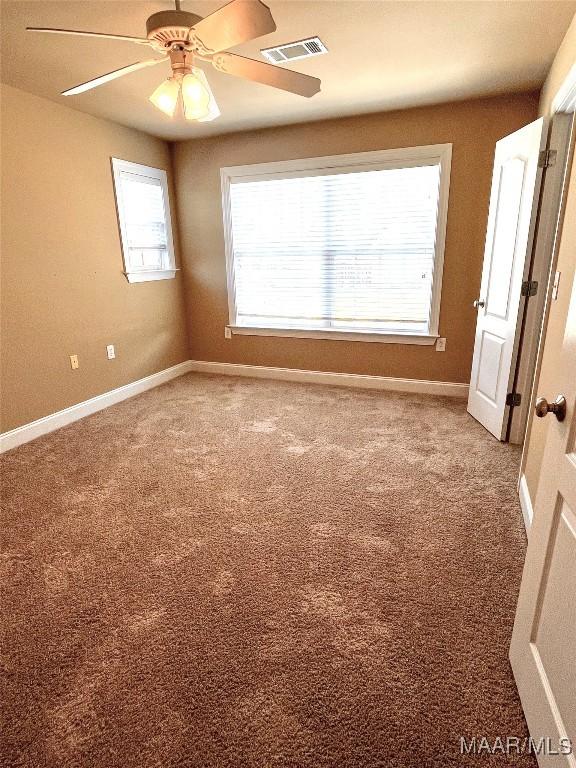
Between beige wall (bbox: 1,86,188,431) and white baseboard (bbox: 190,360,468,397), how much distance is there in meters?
1.01

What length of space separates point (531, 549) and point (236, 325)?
153 inches

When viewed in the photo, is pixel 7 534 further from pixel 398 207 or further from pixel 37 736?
pixel 398 207

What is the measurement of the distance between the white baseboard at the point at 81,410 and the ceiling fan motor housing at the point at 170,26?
277cm

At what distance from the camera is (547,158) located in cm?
253

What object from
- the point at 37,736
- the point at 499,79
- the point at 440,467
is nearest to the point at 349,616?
the point at 37,736

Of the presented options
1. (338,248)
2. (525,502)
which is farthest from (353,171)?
(525,502)

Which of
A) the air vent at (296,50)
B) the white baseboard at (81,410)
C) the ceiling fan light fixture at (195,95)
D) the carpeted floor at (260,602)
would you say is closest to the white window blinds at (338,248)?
the white baseboard at (81,410)

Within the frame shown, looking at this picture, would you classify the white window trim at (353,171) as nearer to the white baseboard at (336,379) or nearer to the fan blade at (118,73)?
the white baseboard at (336,379)

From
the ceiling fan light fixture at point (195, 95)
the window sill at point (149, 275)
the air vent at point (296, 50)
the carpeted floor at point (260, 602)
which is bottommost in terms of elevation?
the carpeted floor at point (260, 602)

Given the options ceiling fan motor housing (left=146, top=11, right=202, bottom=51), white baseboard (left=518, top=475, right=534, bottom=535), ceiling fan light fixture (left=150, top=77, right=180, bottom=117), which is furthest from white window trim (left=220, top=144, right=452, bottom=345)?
ceiling fan motor housing (left=146, top=11, right=202, bottom=51)

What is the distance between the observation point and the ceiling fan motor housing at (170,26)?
59.5 inches

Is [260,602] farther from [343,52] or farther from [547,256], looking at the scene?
[343,52]

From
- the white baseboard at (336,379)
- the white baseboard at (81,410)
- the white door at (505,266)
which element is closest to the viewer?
the white door at (505,266)

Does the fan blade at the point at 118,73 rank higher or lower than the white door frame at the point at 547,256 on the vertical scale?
higher
